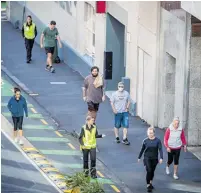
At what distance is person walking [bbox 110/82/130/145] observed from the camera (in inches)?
1005

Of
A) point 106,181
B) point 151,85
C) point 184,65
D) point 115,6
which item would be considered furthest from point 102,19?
point 106,181

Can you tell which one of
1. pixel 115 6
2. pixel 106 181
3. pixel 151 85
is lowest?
pixel 106 181

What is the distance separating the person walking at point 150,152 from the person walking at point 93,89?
4308 millimetres

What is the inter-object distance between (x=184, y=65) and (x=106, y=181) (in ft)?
13.7

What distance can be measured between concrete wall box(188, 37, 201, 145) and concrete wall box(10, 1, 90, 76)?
26.6 feet

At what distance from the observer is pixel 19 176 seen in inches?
920

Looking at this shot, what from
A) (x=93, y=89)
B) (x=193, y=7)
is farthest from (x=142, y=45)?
(x=193, y=7)

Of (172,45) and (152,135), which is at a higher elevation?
(172,45)

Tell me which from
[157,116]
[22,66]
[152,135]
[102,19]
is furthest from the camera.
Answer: [22,66]

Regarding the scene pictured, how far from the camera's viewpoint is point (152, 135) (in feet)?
71.9

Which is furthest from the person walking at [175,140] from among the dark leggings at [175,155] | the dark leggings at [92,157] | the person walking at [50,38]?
the person walking at [50,38]

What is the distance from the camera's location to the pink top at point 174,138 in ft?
74.8

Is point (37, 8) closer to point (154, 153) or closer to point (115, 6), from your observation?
point (115, 6)

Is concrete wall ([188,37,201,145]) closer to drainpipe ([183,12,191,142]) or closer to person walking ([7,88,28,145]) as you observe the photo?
drainpipe ([183,12,191,142])
